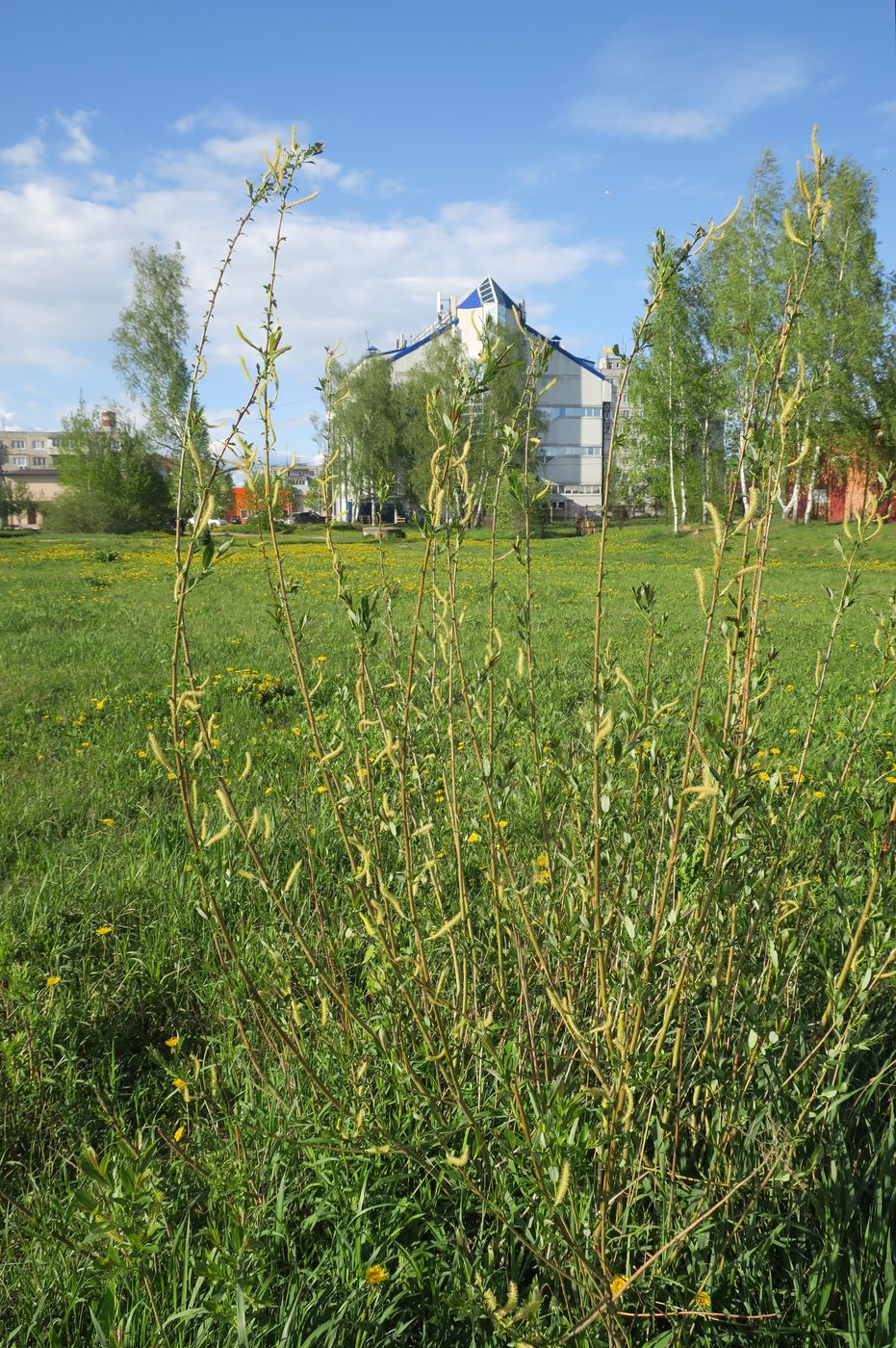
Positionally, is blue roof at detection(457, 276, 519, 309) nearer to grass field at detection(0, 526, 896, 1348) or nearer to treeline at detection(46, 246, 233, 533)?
treeline at detection(46, 246, 233, 533)

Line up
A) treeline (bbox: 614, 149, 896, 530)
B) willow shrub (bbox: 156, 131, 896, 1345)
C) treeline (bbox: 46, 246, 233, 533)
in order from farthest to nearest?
1. treeline (bbox: 46, 246, 233, 533)
2. treeline (bbox: 614, 149, 896, 530)
3. willow shrub (bbox: 156, 131, 896, 1345)

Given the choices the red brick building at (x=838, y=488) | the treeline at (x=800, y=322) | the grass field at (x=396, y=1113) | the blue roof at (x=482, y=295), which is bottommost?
the grass field at (x=396, y=1113)

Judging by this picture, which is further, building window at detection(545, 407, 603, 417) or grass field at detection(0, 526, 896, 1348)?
building window at detection(545, 407, 603, 417)

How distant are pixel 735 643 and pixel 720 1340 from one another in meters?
1.18

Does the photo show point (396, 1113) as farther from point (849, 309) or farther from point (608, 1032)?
point (849, 309)

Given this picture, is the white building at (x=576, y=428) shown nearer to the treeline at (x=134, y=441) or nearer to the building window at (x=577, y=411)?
the building window at (x=577, y=411)

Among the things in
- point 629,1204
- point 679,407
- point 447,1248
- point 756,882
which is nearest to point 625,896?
point 756,882

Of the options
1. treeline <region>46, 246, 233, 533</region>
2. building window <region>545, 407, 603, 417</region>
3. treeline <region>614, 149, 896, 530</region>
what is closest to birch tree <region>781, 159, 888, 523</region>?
treeline <region>614, 149, 896, 530</region>

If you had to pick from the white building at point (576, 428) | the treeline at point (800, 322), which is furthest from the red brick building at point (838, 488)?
the white building at point (576, 428)

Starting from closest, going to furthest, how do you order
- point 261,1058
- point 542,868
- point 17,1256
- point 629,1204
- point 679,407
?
1. point 629,1204
2. point 17,1256
3. point 261,1058
4. point 542,868
5. point 679,407

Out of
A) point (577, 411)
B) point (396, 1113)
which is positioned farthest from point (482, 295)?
point (396, 1113)

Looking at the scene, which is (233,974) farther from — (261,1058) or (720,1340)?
(720,1340)

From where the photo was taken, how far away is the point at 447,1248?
1.58 meters

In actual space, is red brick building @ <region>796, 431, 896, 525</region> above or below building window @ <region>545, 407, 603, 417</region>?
below
